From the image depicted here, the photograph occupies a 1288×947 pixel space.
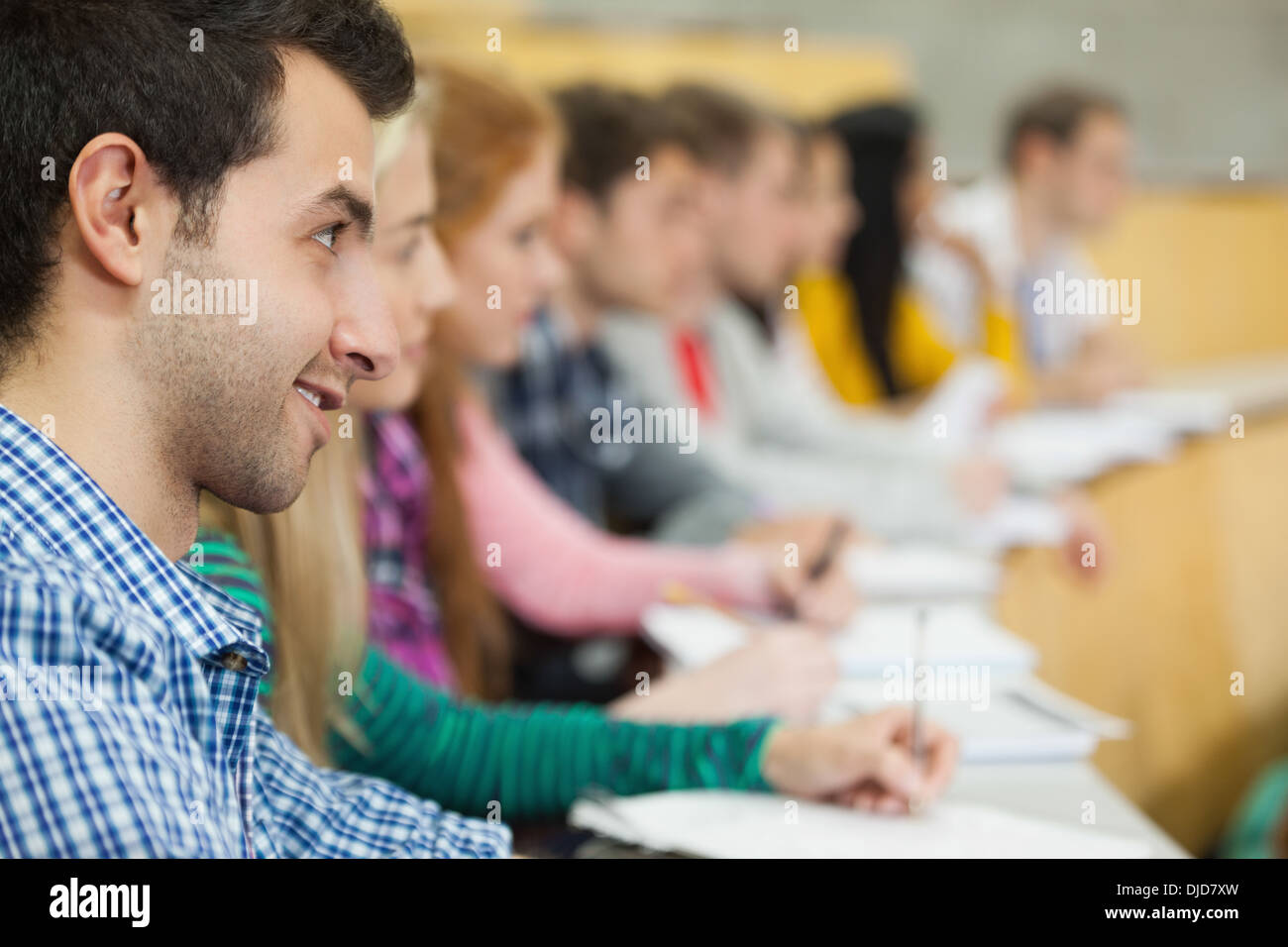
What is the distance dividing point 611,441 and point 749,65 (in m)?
2.29

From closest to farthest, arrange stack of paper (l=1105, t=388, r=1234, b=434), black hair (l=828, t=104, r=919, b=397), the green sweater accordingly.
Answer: the green sweater < stack of paper (l=1105, t=388, r=1234, b=434) < black hair (l=828, t=104, r=919, b=397)

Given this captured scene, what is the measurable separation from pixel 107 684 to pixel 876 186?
324 centimetres

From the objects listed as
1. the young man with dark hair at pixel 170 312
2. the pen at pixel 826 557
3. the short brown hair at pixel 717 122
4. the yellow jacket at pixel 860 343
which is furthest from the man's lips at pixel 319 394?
the yellow jacket at pixel 860 343

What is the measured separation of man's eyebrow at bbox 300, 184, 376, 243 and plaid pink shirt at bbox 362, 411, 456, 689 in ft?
1.71

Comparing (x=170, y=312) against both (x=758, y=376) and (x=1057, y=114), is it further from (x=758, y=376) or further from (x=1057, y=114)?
(x=1057, y=114)

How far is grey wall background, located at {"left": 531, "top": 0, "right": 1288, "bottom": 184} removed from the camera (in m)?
4.20

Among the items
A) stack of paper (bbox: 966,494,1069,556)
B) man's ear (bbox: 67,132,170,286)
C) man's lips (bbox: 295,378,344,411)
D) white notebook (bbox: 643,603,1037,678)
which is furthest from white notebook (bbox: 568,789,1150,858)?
stack of paper (bbox: 966,494,1069,556)

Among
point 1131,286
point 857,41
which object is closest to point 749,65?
point 857,41

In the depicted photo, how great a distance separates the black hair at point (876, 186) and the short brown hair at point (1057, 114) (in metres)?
0.28

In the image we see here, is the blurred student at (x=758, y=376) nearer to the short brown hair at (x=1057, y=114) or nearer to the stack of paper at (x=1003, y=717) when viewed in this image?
the stack of paper at (x=1003, y=717)

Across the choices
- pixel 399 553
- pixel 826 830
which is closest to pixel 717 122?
pixel 399 553

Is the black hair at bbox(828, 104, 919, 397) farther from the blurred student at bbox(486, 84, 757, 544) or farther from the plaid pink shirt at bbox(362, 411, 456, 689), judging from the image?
the plaid pink shirt at bbox(362, 411, 456, 689)

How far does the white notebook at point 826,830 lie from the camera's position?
2.36ft
